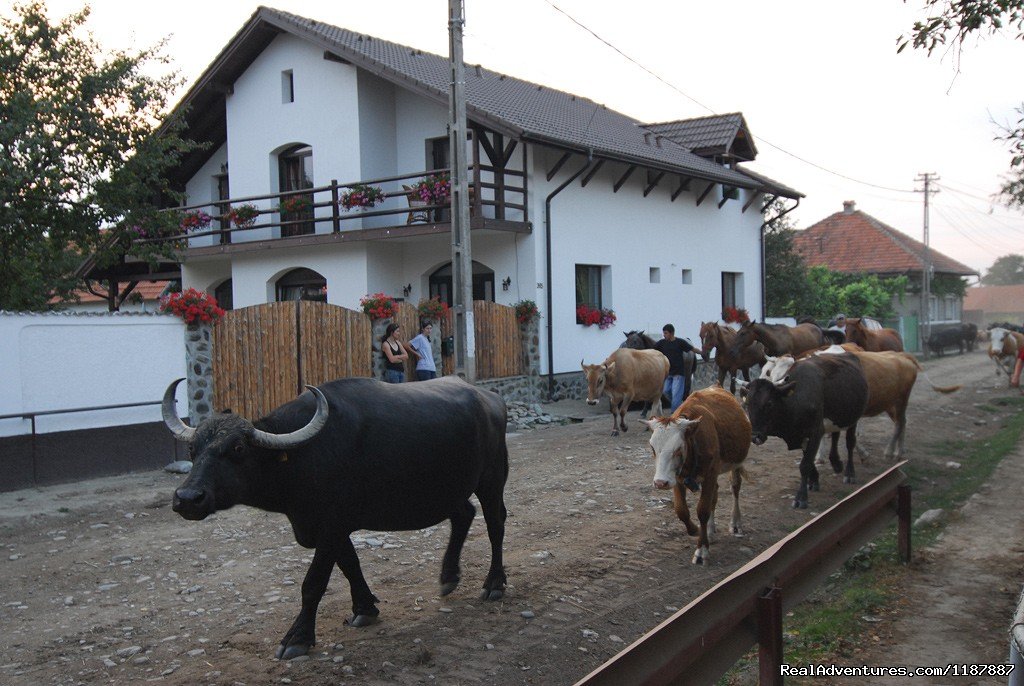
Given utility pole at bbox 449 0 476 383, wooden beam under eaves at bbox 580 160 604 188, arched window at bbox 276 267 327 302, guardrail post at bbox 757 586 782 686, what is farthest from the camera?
arched window at bbox 276 267 327 302

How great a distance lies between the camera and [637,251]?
23.0m

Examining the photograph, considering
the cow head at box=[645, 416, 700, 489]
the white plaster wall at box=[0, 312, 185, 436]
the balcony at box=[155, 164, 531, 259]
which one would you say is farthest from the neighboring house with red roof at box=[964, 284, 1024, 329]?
the cow head at box=[645, 416, 700, 489]

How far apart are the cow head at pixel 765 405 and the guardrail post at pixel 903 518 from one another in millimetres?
2078

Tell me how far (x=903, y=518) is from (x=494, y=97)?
55.6 feet

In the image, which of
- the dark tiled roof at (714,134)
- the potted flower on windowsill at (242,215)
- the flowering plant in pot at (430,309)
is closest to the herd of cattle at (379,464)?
the flowering plant in pot at (430,309)

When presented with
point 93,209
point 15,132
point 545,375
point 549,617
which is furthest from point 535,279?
point 549,617

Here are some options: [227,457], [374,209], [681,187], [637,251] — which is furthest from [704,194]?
[227,457]

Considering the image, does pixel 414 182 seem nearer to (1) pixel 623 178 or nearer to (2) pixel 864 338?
(1) pixel 623 178

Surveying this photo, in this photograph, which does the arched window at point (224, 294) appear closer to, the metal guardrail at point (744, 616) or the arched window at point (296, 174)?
the arched window at point (296, 174)

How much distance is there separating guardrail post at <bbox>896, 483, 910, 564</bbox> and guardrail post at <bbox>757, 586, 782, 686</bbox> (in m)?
3.06

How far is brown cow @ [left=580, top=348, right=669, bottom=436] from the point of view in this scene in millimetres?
15078

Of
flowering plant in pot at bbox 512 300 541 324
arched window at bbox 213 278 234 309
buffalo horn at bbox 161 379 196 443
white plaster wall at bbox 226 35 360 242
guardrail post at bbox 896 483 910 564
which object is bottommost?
guardrail post at bbox 896 483 910 564

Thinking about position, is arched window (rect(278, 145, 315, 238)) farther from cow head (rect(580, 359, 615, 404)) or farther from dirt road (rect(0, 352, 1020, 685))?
dirt road (rect(0, 352, 1020, 685))

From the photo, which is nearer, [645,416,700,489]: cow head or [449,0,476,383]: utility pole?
[645,416,700,489]: cow head
